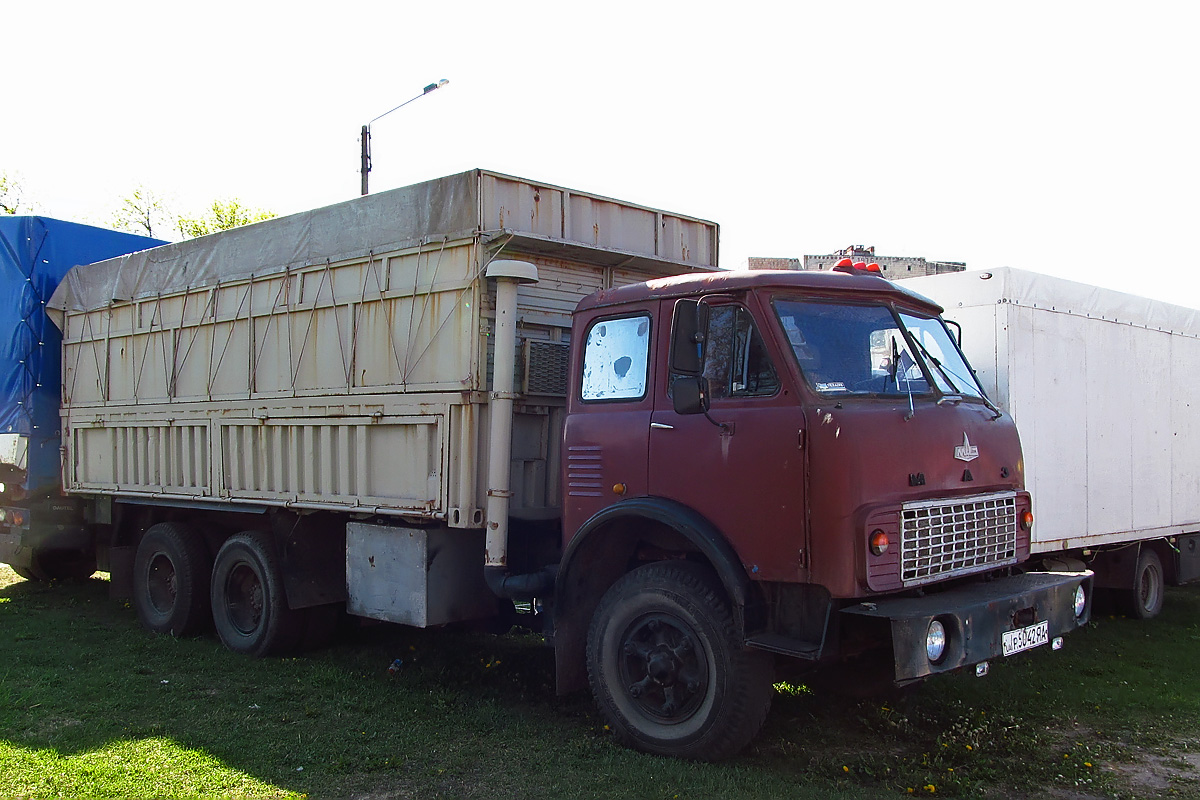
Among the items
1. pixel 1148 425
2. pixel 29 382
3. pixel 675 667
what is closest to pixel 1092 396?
pixel 1148 425

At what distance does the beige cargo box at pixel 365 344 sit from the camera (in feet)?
20.7

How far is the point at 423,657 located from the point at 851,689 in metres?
3.43

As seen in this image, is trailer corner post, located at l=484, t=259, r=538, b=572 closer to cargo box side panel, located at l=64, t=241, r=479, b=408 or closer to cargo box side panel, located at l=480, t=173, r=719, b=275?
cargo box side panel, located at l=64, t=241, r=479, b=408

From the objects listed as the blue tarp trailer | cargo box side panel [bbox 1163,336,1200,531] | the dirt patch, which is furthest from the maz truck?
cargo box side panel [bbox 1163,336,1200,531]

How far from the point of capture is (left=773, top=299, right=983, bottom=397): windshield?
498 cm

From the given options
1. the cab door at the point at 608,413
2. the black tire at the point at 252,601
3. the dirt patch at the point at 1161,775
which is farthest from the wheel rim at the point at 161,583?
the dirt patch at the point at 1161,775

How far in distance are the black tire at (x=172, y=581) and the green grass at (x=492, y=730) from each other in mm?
451

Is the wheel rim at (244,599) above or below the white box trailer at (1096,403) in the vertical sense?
below

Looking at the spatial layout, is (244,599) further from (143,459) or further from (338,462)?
(338,462)

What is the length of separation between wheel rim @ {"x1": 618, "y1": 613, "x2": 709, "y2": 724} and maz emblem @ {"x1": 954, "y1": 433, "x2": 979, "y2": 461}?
65.1 inches

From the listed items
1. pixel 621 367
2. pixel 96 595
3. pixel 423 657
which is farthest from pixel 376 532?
pixel 96 595

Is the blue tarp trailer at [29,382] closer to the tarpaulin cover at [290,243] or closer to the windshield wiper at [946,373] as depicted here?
the tarpaulin cover at [290,243]

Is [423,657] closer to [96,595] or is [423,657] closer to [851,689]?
[851,689]

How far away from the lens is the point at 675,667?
517 centimetres
